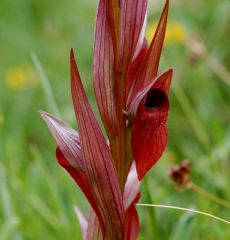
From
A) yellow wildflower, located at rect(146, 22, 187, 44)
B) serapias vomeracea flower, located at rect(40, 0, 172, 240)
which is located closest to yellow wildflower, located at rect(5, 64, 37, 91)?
yellow wildflower, located at rect(146, 22, 187, 44)

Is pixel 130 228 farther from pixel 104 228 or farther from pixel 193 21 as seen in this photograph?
pixel 193 21

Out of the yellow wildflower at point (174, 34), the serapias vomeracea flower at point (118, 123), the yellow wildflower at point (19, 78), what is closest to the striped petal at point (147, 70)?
the serapias vomeracea flower at point (118, 123)

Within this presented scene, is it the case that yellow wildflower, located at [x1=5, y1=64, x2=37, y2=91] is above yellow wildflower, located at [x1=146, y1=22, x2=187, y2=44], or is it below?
below

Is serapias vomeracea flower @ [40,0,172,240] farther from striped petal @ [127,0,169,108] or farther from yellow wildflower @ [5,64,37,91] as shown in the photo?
yellow wildflower @ [5,64,37,91]

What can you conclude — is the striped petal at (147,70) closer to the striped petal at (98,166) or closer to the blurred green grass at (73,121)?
the striped petal at (98,166)

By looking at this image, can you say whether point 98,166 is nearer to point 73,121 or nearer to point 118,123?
point 118,123

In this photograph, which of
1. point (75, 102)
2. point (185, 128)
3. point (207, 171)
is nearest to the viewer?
point (75, 102)

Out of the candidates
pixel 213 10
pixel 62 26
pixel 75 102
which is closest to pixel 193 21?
pixel 213 10
